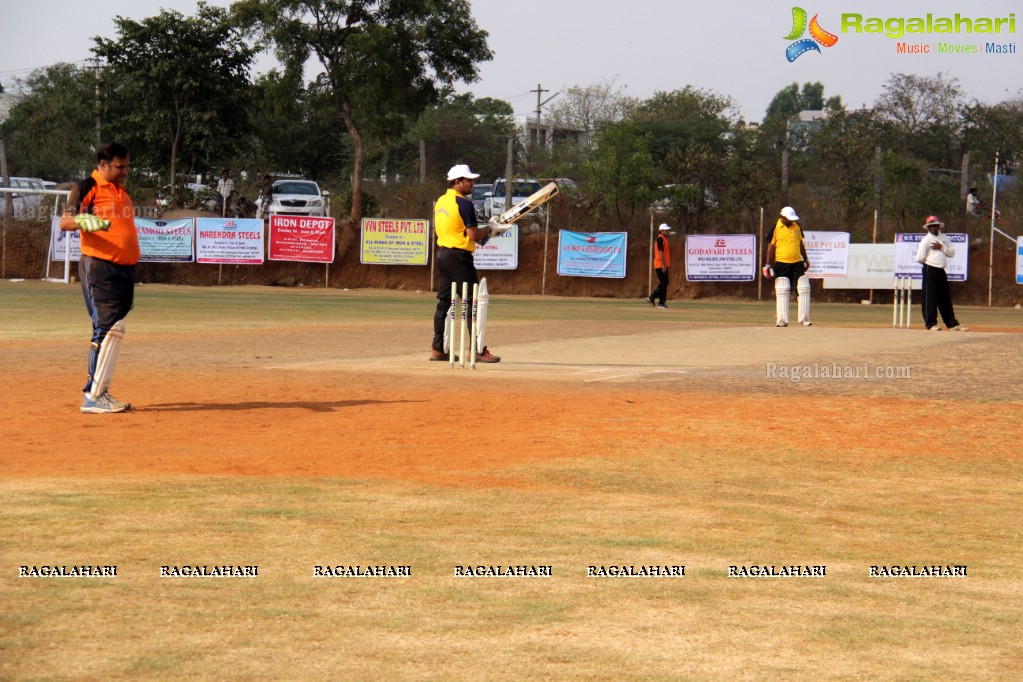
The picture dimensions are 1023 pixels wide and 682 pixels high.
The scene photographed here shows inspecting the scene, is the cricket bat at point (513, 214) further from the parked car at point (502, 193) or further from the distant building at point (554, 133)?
the distant building at point (554, 133)

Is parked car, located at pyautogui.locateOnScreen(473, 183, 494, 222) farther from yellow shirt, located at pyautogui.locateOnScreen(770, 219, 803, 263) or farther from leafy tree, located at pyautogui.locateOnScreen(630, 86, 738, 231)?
yellow shirt, located at pyautogui.locateOnScreen(770, 219, 803, 263)

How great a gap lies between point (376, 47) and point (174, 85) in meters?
7.67

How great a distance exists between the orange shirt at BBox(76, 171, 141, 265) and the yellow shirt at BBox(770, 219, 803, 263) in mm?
14142

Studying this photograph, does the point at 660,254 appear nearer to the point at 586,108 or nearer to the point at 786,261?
the point at 786,261

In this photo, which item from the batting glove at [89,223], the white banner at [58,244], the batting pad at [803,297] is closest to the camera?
the batting glove at [89,223]

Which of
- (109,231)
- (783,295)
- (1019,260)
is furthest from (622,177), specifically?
(109,231)

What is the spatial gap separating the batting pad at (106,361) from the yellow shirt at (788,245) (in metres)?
14.3

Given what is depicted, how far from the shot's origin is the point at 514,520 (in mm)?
6957

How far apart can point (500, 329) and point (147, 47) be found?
30936mm

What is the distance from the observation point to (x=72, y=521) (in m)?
6.59

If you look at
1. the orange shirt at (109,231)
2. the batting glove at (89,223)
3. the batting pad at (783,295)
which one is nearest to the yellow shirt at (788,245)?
the batting pad at (783,295)

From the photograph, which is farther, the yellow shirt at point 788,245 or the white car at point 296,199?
the white car at point 296,199

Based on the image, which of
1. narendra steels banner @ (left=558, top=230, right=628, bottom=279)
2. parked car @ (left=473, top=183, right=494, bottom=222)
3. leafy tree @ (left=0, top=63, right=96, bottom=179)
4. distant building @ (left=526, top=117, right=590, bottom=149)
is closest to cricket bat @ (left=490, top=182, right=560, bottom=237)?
narendra steels banner @ (left=558, top=230, right=628, bottom=279)

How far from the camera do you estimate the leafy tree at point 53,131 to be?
231ft
